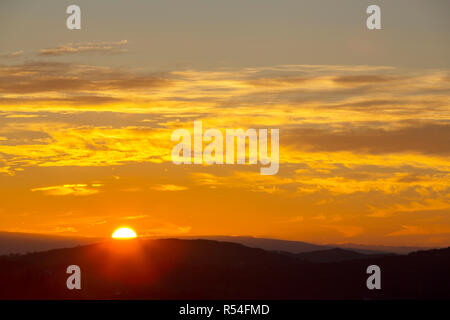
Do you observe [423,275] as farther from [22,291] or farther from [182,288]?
[22,291]

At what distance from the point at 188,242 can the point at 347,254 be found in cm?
3128

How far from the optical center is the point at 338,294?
334 ft

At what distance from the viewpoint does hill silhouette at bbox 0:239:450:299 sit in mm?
87812

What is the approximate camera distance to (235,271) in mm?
115938

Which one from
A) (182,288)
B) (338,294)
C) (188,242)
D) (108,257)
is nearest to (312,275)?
(338,294)

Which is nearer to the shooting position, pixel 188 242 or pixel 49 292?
pixel 49 292

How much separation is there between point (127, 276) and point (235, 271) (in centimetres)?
1679

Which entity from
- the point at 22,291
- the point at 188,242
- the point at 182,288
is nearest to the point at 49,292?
the point at 22,291

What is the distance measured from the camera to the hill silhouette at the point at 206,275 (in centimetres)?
8781

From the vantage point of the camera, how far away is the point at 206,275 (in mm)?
109938
